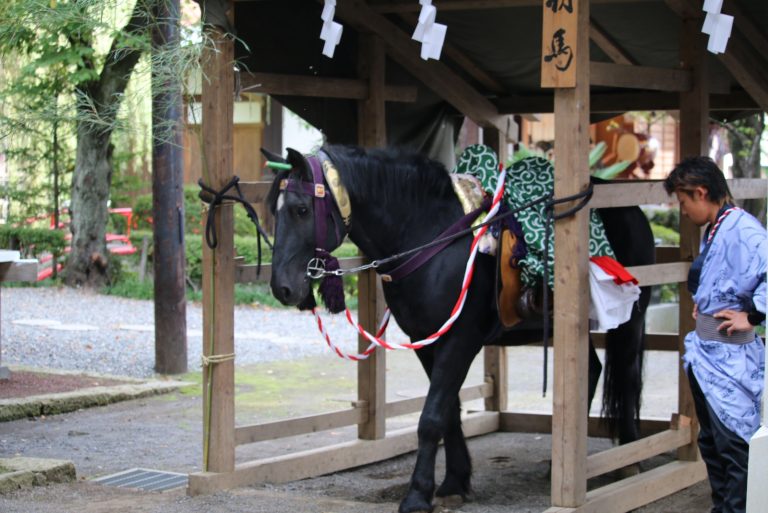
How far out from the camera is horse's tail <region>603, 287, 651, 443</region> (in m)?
6.81

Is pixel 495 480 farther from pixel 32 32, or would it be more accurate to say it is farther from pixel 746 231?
pixel 32 32

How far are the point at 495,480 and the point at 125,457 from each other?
2401mm

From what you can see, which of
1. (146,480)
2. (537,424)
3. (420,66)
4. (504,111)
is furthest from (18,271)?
(537,424)

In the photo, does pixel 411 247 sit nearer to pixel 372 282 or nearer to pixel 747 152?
pixel 372 282

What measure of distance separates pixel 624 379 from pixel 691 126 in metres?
1.61

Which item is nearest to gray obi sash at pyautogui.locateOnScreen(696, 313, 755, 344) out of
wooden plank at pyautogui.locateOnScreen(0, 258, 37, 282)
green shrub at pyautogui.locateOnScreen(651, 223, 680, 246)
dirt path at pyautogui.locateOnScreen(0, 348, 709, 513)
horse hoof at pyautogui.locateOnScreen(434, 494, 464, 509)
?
dirt path at pyautogui.locateOnScreen(0, 348, 709, 513)

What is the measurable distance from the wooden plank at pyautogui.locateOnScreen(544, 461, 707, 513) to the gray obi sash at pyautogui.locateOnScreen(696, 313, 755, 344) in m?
1.04

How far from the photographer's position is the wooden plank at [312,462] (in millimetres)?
5801

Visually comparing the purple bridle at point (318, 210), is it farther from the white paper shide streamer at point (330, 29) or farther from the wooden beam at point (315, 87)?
the wooden beam at point (315, 87)

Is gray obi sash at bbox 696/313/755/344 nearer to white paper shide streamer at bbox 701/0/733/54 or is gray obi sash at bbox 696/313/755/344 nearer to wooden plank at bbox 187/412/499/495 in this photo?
white paper shide streamer at bbox 701/0/733/54

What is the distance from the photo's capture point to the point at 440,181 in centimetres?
575

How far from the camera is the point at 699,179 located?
184 inches

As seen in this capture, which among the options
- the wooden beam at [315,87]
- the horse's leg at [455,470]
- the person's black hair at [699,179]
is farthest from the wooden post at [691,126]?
the wooden beam at [315,87]

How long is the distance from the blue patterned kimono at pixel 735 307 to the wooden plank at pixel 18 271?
5.87 m
